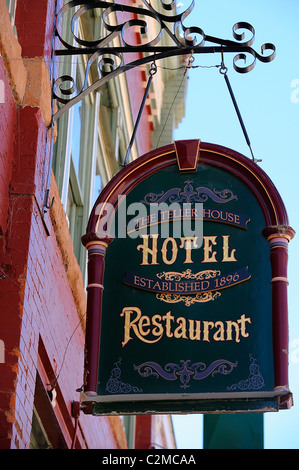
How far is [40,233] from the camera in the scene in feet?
26.3

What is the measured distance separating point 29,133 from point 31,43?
2.92ft

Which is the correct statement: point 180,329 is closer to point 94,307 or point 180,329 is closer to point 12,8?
point 94,307

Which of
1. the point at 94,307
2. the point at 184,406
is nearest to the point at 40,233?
the point at 94,307

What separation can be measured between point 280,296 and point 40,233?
1.99 m

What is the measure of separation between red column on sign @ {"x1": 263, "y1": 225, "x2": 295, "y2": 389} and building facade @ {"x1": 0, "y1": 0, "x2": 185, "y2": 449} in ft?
5.37

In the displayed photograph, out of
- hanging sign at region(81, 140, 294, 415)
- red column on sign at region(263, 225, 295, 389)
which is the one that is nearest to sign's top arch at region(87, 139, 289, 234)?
hanging sign at region(81, 140, 294, 415)

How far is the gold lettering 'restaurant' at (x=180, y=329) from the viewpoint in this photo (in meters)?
7.30

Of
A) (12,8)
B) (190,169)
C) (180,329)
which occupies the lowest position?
(180,329)

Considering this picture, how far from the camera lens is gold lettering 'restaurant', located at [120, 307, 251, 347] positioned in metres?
7.30

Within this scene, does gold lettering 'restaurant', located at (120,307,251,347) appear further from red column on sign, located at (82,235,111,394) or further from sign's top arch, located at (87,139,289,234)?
sign's top arch, located at (87,139,289,234)

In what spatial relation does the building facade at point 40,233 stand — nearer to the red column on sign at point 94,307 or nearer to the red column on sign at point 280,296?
the red column on sign at point 94,307

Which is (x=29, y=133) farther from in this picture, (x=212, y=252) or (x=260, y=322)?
(x=260, y=322)

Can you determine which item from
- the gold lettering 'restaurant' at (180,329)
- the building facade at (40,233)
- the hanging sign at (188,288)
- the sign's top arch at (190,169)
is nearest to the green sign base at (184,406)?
the hanging sign at (188,288)
